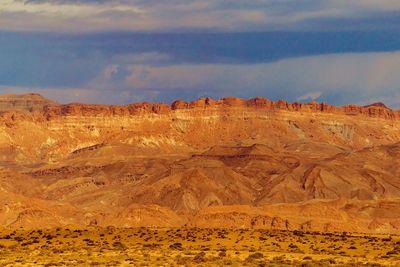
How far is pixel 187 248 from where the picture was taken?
7525 centimetres

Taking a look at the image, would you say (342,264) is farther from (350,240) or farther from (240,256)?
(350,240)

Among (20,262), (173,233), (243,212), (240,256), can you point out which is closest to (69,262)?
(20,262)

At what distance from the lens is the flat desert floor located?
6241cm

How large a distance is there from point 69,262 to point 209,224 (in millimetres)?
99024

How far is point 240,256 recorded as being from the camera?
6650 cm

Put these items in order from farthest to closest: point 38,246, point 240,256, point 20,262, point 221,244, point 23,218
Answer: point 23,218
point 221,244
point 38,246
point 240,256
point 20,262

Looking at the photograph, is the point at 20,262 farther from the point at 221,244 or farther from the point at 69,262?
the point at 221,244

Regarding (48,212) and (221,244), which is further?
(48,212)

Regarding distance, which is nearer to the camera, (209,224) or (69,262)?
(69,262)

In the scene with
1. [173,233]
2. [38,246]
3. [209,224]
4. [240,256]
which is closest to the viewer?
[240,256]

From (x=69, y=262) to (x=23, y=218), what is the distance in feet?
370

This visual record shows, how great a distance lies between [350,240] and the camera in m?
85.7

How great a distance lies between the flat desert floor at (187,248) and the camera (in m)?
62.4

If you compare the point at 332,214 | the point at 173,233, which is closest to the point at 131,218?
the point at 332,214
